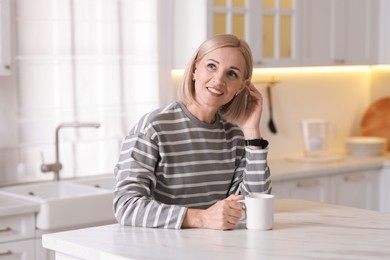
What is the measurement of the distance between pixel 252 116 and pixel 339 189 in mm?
2241

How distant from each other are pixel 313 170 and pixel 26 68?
175 centimetres

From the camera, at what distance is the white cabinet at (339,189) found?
4.72 metres

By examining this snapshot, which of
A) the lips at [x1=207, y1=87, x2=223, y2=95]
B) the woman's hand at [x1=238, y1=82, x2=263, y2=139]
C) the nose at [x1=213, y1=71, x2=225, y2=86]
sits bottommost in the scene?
the woman's hand at [x1=238, y1=82, x2=263, y2=139]

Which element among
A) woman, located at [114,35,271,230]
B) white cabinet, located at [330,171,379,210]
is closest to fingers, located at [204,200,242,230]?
woman, located at [114,35,271,230]

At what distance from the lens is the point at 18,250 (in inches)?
142

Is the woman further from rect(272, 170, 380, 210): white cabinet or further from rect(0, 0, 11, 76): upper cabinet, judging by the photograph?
rect(272, 170, 380, 210): white cabinet

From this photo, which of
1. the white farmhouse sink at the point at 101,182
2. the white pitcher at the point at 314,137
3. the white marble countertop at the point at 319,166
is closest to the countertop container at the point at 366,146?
the white marble countertop at the point at 319,166

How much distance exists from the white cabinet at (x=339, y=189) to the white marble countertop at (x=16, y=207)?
151 centimetres

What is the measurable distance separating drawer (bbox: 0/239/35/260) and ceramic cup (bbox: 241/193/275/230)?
147cm

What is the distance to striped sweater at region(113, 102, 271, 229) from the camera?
2.54 metres

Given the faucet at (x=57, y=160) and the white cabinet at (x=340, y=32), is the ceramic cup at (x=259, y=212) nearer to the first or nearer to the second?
the faucet at (x=57, y=160)

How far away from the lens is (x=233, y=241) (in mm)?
2348

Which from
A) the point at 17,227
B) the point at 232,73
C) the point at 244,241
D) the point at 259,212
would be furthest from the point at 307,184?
the point at 244,241

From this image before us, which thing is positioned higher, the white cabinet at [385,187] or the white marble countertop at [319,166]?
the white marble countertop at [319,166]
